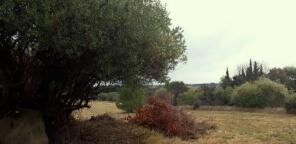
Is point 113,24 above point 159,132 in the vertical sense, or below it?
above

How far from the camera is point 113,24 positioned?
12422mm

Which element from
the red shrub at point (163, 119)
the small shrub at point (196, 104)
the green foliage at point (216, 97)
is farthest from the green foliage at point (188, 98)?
the red shrub at point (163, 119)

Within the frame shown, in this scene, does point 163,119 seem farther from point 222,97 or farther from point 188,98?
point 188,98

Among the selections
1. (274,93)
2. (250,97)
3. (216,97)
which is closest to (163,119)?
(250,97)

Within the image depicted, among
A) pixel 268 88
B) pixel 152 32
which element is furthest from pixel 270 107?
pixel 152 32

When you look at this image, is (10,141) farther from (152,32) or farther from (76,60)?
(152,32)

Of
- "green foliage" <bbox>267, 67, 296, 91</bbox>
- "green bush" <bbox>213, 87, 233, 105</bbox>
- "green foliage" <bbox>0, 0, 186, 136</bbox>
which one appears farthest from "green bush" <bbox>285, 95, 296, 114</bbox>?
"green foliage" <bbox>0, 0, 186, 136</bbox>

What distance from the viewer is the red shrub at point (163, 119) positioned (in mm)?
20906

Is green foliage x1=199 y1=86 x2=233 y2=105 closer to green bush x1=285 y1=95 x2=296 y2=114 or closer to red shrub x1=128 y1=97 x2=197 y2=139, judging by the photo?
green bush x1=285 y1=95 x2=296 y2=114

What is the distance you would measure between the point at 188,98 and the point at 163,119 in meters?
30.8

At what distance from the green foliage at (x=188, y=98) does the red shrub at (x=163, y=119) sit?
93.1ft

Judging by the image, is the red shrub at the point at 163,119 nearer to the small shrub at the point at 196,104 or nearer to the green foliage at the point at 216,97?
the small shrub at the point at 196,104

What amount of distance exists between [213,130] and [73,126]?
8475 millimetres

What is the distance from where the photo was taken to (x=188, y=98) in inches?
2037
